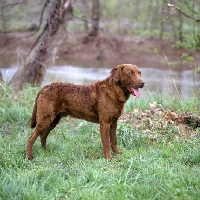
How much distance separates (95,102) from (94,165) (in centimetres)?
107

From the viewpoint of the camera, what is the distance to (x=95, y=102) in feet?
19.1

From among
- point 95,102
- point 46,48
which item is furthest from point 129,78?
point 46,48

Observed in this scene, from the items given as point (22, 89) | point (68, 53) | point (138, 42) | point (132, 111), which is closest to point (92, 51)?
point (68, 53)

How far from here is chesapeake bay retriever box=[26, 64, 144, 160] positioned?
5633 mm

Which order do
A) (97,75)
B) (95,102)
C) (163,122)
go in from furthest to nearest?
1. (97,75)
2. (163,122)
3. (95,102)

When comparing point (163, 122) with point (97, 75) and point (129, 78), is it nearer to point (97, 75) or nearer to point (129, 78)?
point (129, 78)

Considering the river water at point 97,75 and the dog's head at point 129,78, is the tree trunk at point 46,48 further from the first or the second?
the dog's head at point 129,78

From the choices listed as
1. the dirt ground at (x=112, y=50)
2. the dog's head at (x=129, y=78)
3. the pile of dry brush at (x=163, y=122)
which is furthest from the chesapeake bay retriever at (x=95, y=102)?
the dirt ground at (x=112, y=50)

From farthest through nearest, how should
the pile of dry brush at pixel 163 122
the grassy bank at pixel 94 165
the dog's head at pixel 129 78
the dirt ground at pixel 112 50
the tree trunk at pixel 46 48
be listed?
1. the dirt ground at pixel 112 50
2. the tree trunk at pixel 46 48
3. the pile of dry brush at pixel 163 122
4. the dog's head at pixel 129 78
5. the grassy bank at pixel 94 165

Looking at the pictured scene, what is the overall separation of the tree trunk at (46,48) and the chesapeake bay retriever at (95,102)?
516cm

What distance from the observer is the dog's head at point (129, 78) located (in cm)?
548

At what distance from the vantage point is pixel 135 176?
15.2ft

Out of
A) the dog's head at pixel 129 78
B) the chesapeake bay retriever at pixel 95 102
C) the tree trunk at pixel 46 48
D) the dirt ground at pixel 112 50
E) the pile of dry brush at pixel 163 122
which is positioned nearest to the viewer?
the dog's head at pixel 129 78

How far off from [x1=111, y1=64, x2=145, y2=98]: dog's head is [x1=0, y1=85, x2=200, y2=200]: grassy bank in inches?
37.8
